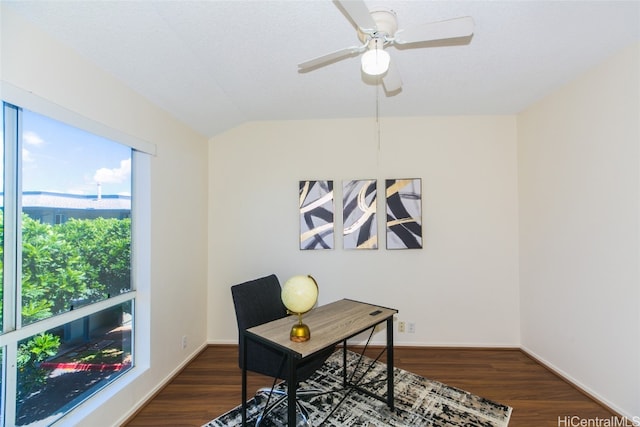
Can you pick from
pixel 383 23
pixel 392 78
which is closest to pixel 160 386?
pixel 392 78

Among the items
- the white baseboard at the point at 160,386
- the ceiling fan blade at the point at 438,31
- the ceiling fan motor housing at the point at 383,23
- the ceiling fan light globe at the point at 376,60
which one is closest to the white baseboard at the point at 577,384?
the ceiling fan blade at the point at 438,31

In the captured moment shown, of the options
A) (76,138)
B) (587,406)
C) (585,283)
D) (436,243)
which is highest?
(76,138)

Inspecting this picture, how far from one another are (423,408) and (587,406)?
1.27 metres

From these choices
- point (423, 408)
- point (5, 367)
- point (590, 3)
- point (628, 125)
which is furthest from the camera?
point (423, 408)

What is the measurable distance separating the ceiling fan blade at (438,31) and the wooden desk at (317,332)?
1.72 meters

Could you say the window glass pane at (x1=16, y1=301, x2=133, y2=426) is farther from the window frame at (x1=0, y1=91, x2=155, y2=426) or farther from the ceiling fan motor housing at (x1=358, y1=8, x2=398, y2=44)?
the ceiling fan motor housing at (x1=358, y1=8, x2=398, y2=44)

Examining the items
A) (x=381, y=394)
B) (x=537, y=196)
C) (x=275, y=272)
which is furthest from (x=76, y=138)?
(x=537, y=196)

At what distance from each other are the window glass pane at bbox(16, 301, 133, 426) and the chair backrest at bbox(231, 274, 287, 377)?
987mm

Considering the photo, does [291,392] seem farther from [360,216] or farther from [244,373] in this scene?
[360,216]

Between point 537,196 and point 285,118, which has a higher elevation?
point 285,118

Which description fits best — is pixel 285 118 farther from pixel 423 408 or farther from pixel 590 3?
Answer: pixel 423 408

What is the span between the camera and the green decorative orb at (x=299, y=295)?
5.33ft

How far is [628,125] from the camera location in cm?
189

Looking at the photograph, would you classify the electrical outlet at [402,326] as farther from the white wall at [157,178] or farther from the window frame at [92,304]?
the window frame at [92,304]
